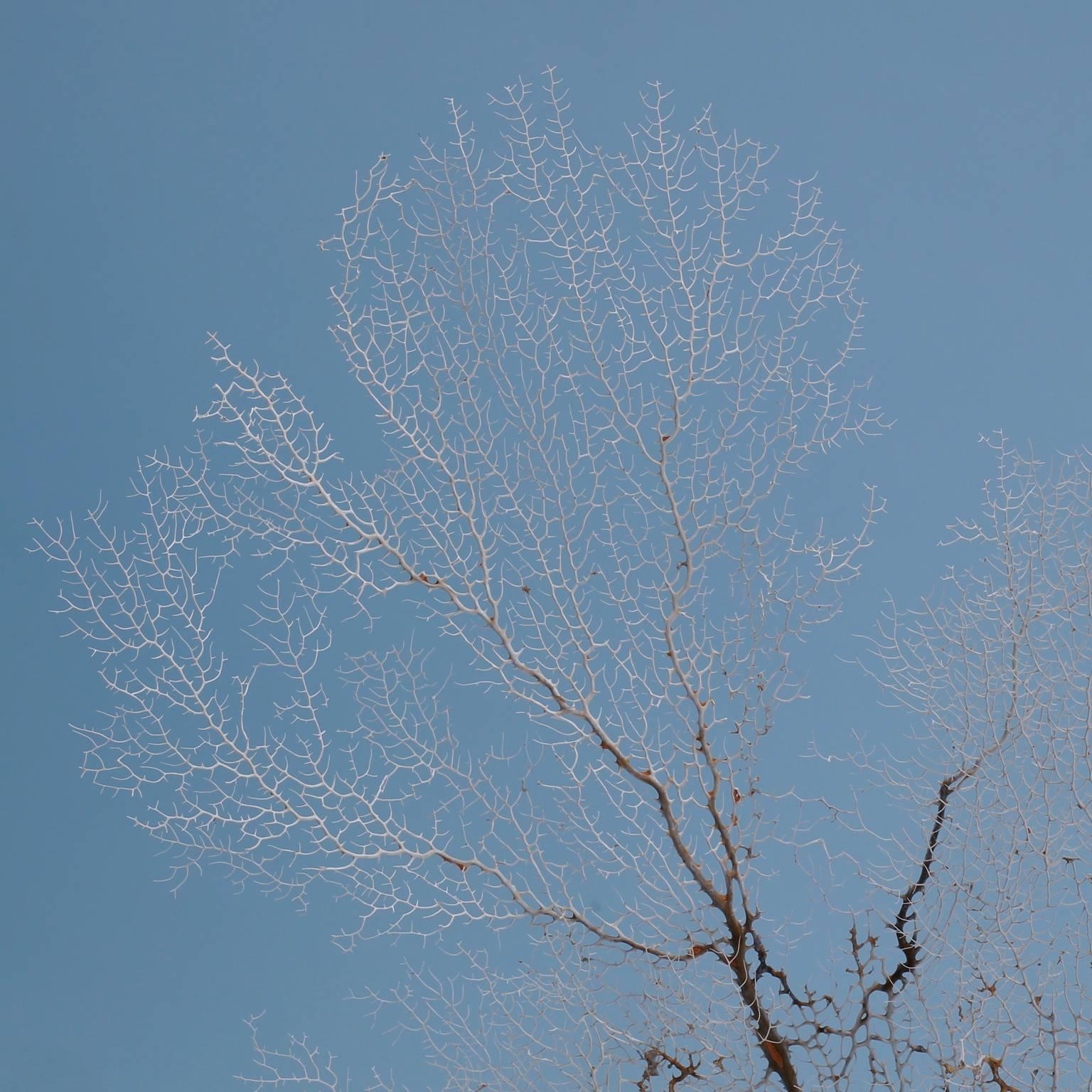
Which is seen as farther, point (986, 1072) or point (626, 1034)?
point (626, 1034)

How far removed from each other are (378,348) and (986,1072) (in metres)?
2.80

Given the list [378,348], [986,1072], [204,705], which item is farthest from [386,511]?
[986,1072]

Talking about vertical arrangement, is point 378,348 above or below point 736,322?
below

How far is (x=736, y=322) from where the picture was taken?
14.6ft

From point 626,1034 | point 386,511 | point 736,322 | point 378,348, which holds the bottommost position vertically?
point 626,1034

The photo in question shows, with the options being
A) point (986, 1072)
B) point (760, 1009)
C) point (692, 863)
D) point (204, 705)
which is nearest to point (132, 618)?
point (204, 705)

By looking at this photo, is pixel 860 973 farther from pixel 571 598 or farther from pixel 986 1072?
pixel 571 598

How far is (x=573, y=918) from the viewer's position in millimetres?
4363

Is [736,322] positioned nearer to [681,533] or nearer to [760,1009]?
[681,533]

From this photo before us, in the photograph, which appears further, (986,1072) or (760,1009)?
(760,1009)

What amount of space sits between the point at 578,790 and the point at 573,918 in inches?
15.7

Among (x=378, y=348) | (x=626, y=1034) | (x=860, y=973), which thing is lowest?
(x=626, y=1034)

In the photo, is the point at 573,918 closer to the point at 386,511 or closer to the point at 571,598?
the point at 571,598

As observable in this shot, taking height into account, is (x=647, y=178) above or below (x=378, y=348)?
above
